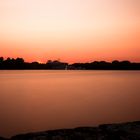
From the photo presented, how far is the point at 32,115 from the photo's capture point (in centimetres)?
2534

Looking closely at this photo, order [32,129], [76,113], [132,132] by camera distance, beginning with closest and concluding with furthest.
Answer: [132,132] < [32,129] < [76,113]

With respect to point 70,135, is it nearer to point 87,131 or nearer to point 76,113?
point 87,131

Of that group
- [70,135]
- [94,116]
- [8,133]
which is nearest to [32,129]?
[8,133]

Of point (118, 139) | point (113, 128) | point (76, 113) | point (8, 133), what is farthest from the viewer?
point (76, 113)

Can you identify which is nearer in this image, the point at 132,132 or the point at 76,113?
the point at 132,132

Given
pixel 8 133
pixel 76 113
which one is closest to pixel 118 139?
pixel 8 133

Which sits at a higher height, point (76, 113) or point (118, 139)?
point (118, 139)

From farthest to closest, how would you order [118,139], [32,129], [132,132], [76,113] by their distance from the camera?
[76,113], [32,129], [132,132], [118,139]

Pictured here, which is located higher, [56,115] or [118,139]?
[118,139]

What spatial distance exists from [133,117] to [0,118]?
1497 cm

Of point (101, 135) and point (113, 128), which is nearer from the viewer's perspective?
point (101, 135)

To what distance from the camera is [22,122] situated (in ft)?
72.1

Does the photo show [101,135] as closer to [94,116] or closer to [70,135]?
[70,135]

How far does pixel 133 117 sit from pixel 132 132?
14.0 m
